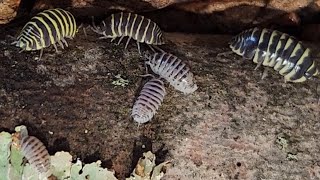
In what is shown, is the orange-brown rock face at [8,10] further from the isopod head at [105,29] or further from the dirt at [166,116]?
the isopod head at [105,29]

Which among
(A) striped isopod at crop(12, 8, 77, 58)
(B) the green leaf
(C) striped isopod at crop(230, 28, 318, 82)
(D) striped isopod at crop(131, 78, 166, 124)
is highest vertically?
(A) striped isopod at crop(12, 8, 77, 58)

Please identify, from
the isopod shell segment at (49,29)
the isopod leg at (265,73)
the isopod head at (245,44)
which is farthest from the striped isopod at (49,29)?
the isopod leg at (265,73)

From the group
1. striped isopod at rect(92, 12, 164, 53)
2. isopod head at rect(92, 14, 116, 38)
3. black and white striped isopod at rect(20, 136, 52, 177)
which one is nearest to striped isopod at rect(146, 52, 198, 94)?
striped isopod at rect(92, 12, 164, 53)

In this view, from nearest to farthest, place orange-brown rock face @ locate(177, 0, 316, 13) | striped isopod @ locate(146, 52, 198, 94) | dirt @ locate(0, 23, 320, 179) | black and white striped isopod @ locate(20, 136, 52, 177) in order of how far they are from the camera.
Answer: black and white striped isopod @ locate(20, 136, 52, 177), dirt @ locate(0, 23, 320, 179), striped isopod @ locate(146, 52, 198, 94), orange-brown rock face @ locate(177, 0, 316, 13)

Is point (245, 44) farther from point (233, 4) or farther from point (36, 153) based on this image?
point (36, 153)

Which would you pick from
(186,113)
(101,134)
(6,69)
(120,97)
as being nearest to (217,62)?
(186,113)

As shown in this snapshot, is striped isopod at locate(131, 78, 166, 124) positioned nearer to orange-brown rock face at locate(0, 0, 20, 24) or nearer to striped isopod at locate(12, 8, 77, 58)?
striped isopod at locate(12, 8, 77, 58)

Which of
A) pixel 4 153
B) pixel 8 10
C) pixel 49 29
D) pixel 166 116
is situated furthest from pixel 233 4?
pixel 4 153
